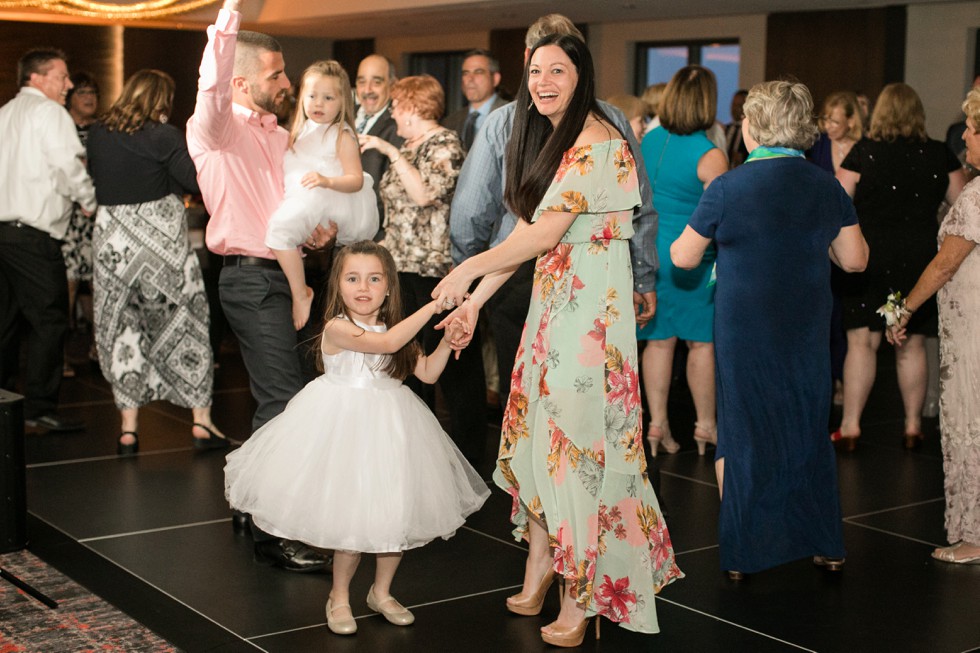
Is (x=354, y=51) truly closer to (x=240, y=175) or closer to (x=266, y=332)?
(x=240, y=175)

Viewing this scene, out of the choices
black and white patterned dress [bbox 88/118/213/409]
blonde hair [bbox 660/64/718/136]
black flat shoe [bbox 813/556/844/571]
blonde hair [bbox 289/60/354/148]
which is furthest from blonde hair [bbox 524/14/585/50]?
black and white patterned dress [bbox 88/118/213/409]

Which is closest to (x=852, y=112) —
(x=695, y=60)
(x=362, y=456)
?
(x=362, y=456)

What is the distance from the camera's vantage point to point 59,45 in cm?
1655

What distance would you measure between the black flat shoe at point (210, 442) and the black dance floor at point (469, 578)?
8 centimetres

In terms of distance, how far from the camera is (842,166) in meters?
6.23

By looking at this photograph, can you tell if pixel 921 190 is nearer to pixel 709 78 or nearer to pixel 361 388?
pixel 709 78

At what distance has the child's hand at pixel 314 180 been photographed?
411cm

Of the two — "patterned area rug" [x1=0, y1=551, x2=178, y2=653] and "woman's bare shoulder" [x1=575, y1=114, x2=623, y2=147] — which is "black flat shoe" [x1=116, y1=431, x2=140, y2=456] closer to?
"patterned area rug" [x1=0, y1=551, x2=178, y2=653]

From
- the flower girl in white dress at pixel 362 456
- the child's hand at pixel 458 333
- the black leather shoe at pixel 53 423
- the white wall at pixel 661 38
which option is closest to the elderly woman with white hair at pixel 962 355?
the flower girl in white dress at pixel 362 456

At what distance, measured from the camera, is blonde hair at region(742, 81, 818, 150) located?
3893 mm

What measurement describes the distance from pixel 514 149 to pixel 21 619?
2.01m

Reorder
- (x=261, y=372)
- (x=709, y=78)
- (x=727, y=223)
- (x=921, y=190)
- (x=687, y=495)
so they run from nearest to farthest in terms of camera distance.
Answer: (x=727, y=223), (x=261, y=372), (x=687, y=495), (x=709, y=78), (x=921, y=190)

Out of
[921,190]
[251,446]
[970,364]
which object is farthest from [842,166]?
[251,446]

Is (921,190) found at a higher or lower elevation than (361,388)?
higher
